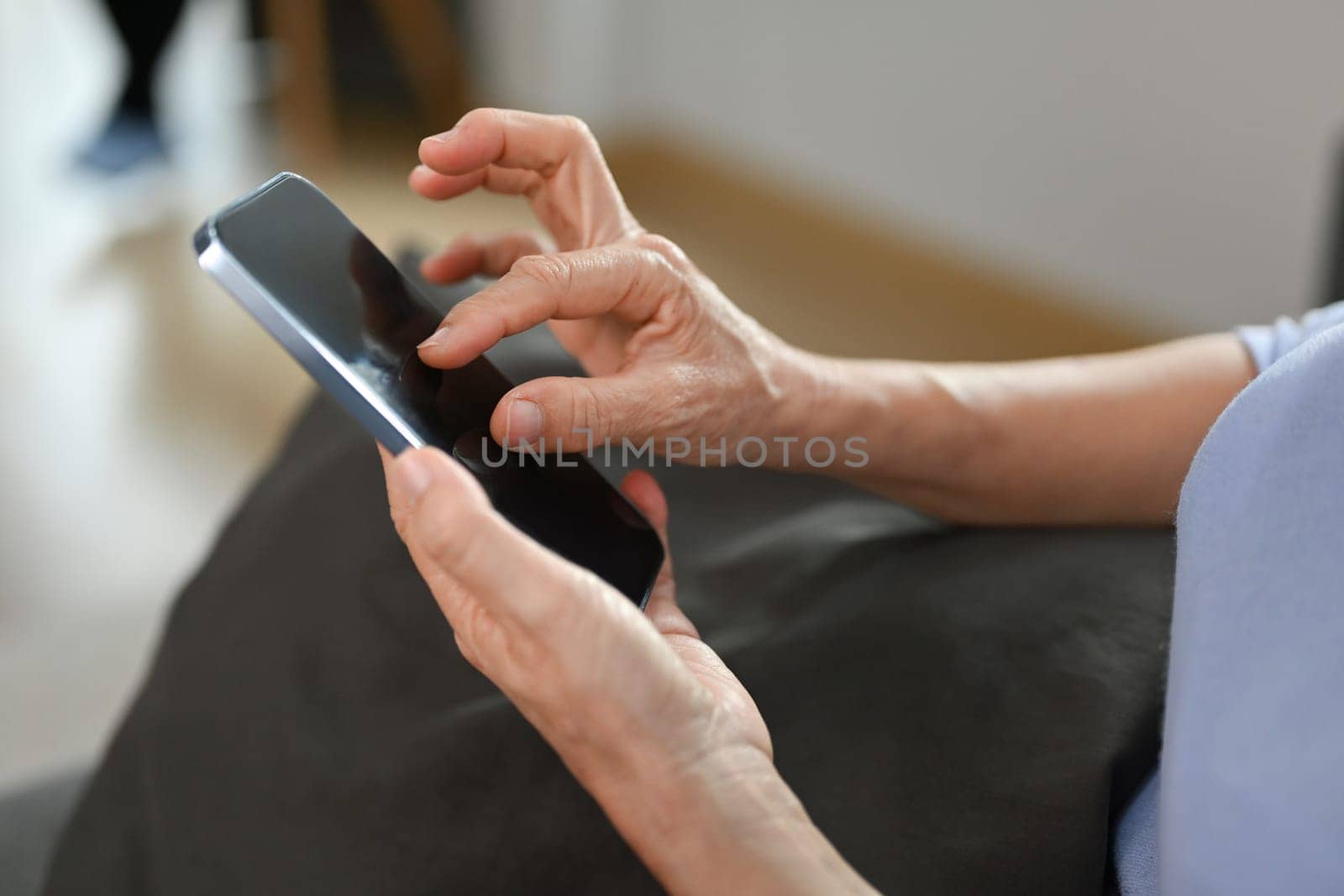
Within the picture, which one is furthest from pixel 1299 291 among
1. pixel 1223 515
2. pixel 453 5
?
pixel 453 5

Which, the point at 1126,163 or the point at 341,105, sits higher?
the point at 1126,163

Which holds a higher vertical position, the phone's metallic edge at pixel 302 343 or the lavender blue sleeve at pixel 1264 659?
the phone's metallic edge at pixel 302 343

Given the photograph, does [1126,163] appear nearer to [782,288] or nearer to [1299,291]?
[1299,291]

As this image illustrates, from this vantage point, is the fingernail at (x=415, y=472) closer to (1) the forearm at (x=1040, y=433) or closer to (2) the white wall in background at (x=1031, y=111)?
(1) the forearm at (x=1040, y=433)

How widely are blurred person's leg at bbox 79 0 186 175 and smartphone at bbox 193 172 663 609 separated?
2296mm

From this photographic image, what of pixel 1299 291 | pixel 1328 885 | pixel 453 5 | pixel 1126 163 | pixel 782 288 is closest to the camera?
pixel 1328 885

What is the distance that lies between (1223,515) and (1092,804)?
16 cm

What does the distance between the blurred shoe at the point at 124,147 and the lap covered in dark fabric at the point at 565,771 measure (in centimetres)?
210

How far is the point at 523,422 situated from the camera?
1.97ft

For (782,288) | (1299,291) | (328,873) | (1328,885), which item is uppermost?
(1328,885)

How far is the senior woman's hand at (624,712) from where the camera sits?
46cm

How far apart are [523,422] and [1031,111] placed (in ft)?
6.30

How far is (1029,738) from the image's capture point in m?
0.62

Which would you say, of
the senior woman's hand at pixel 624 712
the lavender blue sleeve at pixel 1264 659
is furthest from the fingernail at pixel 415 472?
the lavender blue sleeve at pixel 1264 659
